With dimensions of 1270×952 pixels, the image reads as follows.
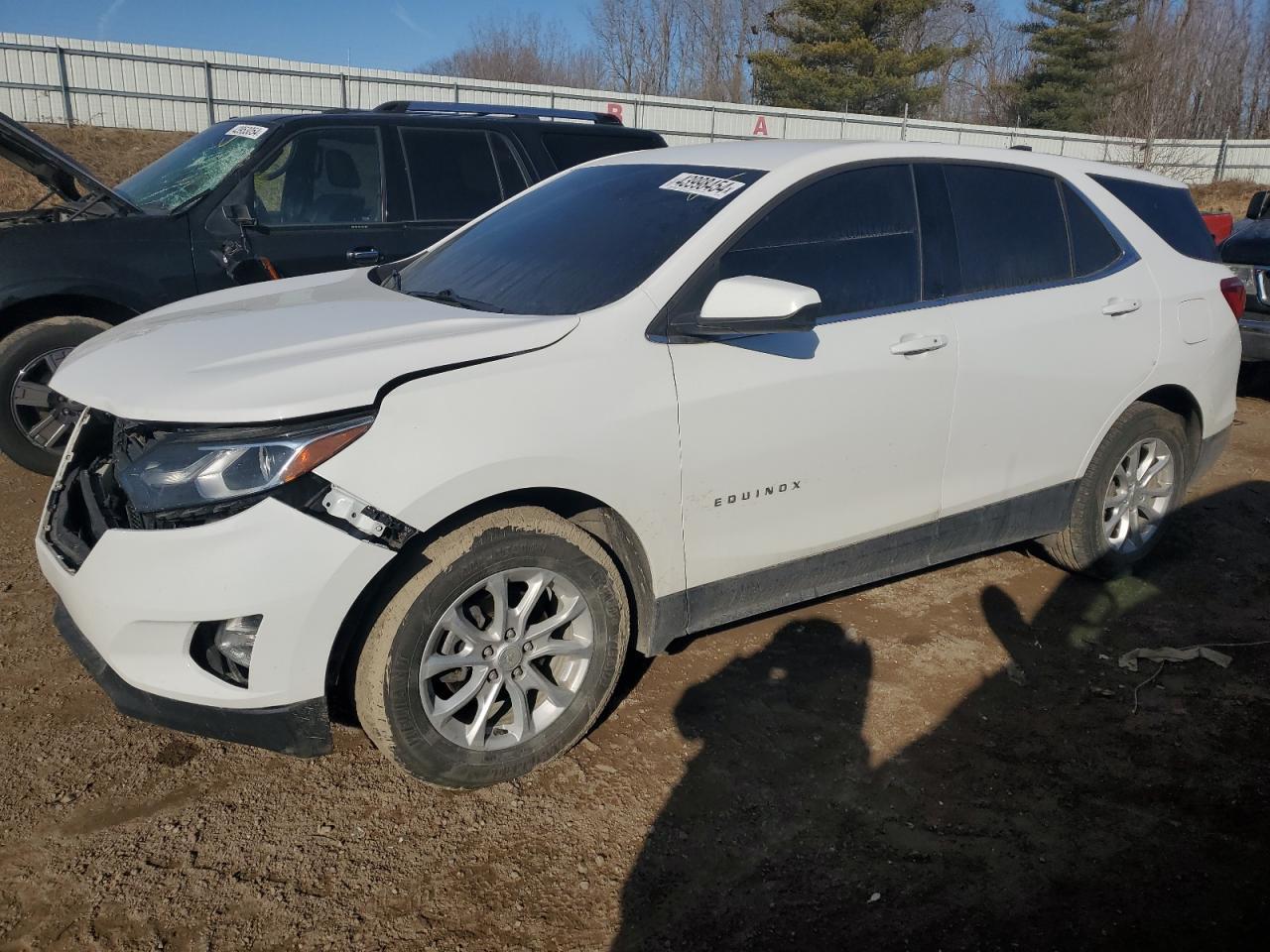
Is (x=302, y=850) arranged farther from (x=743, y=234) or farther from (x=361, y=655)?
(x=743, y=234)

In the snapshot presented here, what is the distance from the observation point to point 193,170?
587 cm

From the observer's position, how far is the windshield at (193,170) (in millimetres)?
5645

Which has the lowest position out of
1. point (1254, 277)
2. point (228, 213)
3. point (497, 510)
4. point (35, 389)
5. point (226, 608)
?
point (35, 389)

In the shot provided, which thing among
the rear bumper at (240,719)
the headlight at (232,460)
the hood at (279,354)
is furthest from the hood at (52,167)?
the rear bumper at (240,719)

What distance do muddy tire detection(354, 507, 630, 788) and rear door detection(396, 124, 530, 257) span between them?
3.68m

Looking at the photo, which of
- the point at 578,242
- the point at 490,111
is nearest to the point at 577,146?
the point at 490,111

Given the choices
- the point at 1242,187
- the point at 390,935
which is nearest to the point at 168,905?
the point at 390,935

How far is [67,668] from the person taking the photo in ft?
11.6

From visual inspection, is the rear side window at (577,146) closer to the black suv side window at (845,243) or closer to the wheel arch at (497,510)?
the black suv side window at (845,243)

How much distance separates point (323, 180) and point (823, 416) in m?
3.95

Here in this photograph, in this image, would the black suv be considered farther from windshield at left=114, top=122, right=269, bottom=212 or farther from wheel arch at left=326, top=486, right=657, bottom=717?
wheel arch at left=326, top=486, right=657, bottom=717

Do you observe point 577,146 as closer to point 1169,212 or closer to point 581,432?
point 1169,212

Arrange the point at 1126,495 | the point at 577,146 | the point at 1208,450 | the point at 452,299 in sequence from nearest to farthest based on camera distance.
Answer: the point at 452,299 < the point at 1126,495 < the point at 1208,450 < the point at 577,146

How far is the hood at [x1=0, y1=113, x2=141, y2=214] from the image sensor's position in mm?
5180
